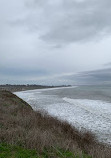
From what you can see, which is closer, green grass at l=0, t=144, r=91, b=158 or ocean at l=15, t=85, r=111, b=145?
green grass at l=0, t=144, r=91, b=158

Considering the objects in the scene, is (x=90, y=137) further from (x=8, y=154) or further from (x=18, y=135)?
(x=8, y=154)

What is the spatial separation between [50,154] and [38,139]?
2.92 feet

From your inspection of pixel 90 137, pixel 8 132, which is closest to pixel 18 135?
pixel 8 132

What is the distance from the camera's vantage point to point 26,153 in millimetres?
4797

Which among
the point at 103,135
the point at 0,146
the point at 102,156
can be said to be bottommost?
the point at 103,135

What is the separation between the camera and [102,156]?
477 cm

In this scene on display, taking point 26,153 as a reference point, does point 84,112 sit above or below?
below

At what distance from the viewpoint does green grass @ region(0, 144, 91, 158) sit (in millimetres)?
4648

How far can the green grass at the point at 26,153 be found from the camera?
15.2ft

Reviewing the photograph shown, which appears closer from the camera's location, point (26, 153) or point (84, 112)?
point (26, 153)

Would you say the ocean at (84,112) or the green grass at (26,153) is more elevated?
the green grass at (26,153)

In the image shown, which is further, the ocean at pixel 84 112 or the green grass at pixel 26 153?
the ocean at pixel 84 112

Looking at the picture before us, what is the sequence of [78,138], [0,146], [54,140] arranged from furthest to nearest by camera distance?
[78,138], [54,140], [0,146]

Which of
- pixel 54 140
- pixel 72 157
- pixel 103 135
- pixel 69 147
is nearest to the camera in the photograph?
pixel 72 157
